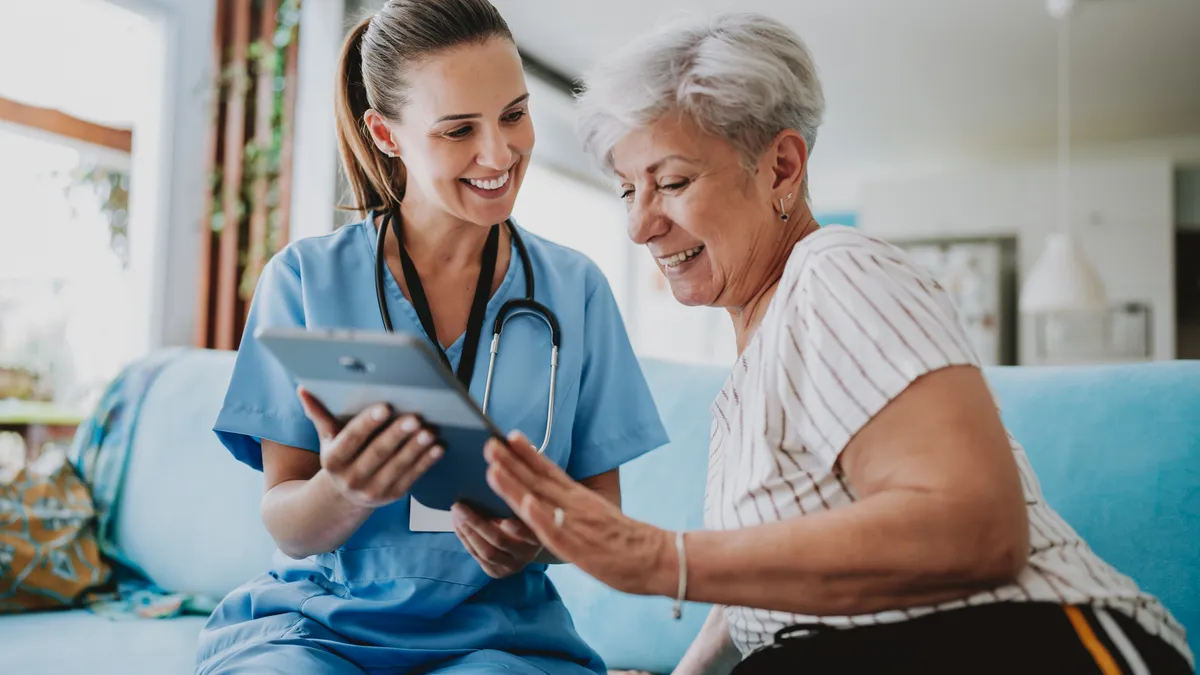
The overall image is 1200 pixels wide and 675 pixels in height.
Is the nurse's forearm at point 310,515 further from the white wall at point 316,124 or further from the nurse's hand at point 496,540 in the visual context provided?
the white wall at point 316,124

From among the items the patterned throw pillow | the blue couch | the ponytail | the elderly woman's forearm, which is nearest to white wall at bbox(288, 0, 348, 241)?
the blue couch

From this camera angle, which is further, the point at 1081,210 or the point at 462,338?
the point at 1081,210

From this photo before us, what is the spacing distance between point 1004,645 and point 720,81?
0.61 meters

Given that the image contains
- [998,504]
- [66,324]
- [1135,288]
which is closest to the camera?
[998,504]

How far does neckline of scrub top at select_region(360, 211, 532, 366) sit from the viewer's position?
127cm

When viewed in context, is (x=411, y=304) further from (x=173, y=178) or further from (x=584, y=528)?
(x=173, y=178)

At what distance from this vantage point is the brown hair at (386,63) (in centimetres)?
127

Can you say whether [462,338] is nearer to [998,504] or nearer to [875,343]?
[875,343]

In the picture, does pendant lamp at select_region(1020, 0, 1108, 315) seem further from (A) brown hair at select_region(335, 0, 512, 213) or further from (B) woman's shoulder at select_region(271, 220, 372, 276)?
(B) woman's shoulder at select_region(271, 220, 372, 276)

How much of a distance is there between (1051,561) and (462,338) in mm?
767

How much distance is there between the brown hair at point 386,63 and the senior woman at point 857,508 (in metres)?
0.39

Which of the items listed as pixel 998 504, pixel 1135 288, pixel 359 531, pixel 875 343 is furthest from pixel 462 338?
pixel 1135 288

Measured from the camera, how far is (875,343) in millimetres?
804

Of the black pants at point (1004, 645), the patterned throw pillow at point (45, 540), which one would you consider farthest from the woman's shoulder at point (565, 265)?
the patterned throw pillow at point (45, 540)
